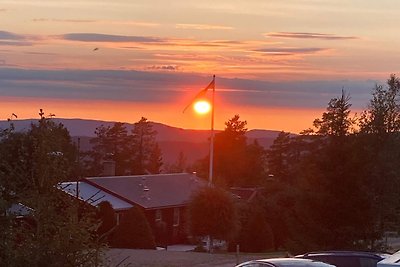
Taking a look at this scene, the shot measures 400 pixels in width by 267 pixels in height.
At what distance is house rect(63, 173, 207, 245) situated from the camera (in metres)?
54.0

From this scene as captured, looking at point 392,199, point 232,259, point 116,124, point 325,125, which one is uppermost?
point 116,124

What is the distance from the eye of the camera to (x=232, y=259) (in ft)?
125

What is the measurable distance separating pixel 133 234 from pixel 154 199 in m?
10.0

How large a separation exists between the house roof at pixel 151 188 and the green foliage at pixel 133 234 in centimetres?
679

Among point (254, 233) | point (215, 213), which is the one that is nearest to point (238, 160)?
point (254, 233)

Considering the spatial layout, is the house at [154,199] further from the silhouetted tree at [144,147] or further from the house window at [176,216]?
the silhouetted tree at [144,147]

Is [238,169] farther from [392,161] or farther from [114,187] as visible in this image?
[392,161]

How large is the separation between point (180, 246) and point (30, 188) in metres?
43.2

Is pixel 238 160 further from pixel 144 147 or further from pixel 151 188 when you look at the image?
pixel 151 188

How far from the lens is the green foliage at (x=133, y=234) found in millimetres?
45156

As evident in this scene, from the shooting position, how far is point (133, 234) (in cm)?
4566

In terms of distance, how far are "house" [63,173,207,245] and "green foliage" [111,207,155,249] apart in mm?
5439

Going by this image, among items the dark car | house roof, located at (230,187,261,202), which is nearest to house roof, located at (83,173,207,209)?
house roof, located at (230,187,261,202)

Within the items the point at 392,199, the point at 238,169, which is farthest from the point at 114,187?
the point at 238,169
